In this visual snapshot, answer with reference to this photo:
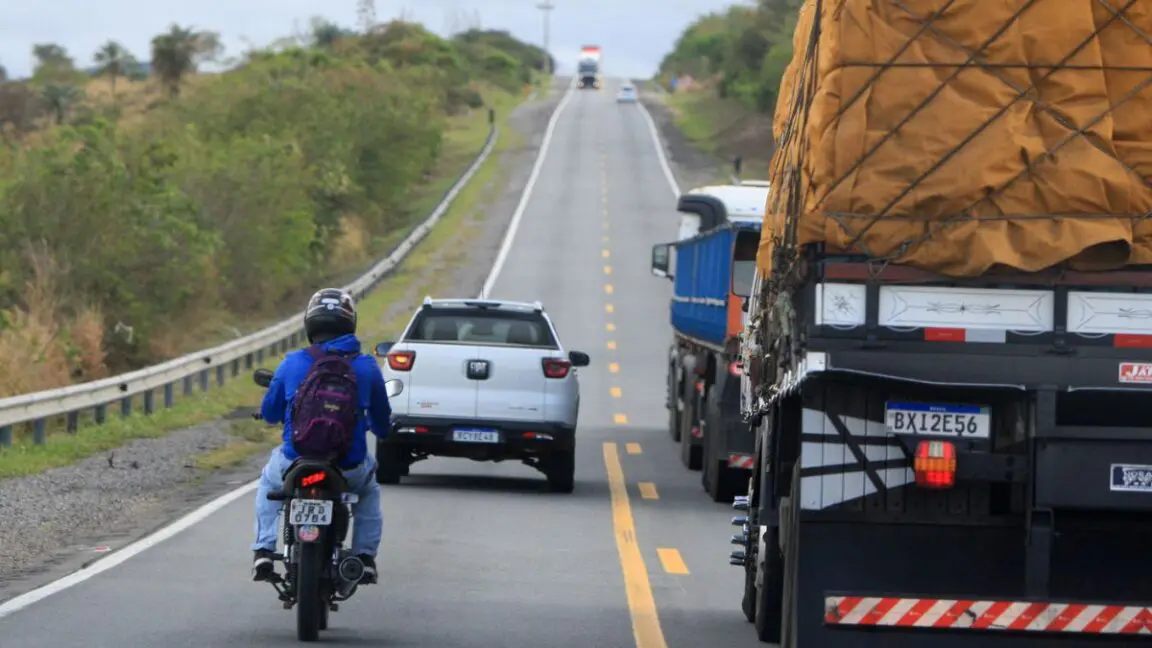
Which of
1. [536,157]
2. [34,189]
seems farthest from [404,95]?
[34,189]

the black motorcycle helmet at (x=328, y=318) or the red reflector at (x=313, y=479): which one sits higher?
the black motorcycle helmet at (x=328, y=318)

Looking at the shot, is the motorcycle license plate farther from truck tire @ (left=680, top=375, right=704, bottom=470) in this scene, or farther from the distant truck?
the distant truck

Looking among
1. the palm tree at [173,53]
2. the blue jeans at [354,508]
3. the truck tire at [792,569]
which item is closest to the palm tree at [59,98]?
the palm tree at [173,53]

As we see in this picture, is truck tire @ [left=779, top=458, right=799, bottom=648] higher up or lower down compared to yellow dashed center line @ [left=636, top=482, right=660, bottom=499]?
higher up

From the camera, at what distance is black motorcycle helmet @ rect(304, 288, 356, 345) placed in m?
10.7

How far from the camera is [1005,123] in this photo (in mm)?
8688

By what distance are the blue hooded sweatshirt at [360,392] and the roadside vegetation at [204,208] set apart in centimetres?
1471

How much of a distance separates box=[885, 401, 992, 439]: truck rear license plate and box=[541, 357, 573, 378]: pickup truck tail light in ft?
36.7

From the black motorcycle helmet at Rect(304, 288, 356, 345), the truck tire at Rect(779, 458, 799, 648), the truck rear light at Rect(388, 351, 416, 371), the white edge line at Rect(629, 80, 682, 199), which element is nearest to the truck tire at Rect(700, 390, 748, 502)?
the truck rear light at Rect(388, 351, 416, 371)

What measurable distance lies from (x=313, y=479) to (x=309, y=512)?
0.54ft

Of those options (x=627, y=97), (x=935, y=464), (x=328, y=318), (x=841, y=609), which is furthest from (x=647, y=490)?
(x=627, y=97)

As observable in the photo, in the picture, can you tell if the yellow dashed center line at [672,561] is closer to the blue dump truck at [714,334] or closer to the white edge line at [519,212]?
the blue dump truck at [714,334]

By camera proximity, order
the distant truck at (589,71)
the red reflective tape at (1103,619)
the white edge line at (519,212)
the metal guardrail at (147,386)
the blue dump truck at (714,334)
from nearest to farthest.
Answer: the red reflective tape at (1103,619)
the blue dump truck at (714,334)
the metal guardrail at (147,386)
the white edge line at (519,212)
the distant truck at (589,71)

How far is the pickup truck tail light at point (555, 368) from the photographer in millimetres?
19703
